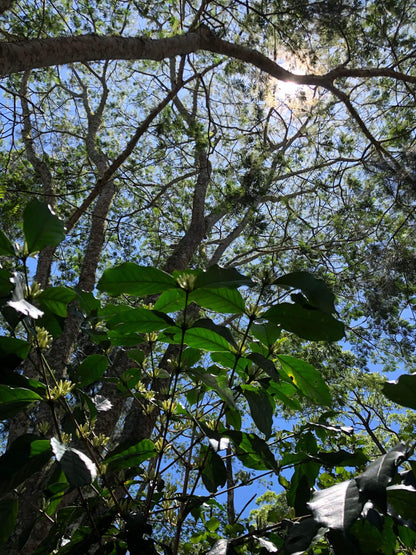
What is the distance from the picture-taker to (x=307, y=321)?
755mm

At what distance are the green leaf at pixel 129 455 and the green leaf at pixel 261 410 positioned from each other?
10.0 inches

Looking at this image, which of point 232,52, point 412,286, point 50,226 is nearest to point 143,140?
point 232,52

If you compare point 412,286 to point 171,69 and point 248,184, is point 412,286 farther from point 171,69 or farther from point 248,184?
point 171,69

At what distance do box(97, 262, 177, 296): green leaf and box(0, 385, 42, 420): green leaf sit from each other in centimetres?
23

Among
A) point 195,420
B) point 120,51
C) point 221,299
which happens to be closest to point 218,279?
point 221,299

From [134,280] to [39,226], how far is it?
0.20 meters

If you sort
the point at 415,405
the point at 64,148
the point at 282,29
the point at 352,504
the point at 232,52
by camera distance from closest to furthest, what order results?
1. the point at 352,504
2. the point at 415,405
3. the point at 232,52
4. the point at 282,29
5. the point at 64,148

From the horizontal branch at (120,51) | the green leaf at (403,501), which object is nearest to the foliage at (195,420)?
the green leaf at (403,501)

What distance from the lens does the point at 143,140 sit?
24.9 feet

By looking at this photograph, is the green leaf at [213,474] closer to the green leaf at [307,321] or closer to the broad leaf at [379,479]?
the green leaf at [307,321]

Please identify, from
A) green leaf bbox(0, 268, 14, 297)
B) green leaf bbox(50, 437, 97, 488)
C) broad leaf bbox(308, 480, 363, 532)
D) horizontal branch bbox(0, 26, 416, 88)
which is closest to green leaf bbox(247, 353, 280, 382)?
broad leaf bbox(308, 480, 363, 532)

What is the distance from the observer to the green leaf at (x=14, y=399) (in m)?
0.68

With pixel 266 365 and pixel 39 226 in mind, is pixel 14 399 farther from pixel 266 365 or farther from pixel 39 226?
pixel 266 365

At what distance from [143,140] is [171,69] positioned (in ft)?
4.51
